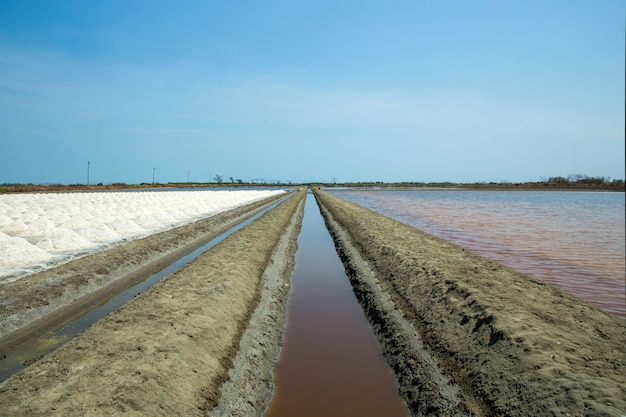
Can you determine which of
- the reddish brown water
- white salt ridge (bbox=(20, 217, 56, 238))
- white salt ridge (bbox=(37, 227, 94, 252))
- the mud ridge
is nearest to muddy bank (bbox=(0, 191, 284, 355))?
white salt ridge (bbox=(37, 227, 94, 252))

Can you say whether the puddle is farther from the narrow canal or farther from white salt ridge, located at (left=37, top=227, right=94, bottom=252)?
white salt ridge, located at (left=37, top=227, right=94, bottom=252)

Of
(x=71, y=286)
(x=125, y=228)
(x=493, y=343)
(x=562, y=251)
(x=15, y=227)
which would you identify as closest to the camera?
(x=493, y=343)

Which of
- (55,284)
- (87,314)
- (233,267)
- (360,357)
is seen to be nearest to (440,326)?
(360,357)

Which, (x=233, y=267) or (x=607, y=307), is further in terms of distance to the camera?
(x=233, y=267)

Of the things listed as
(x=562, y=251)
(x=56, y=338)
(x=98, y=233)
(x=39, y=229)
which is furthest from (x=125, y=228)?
(x=562, y=251)

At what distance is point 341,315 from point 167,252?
9.79m

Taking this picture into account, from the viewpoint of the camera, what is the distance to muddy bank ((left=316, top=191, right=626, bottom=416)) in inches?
189

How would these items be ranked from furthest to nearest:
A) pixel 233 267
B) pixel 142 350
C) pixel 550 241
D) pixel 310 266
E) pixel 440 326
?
pixel 550 241 < pixel 310 266 < pixel 233 267 < pixel 440 326 < pixel 142 350

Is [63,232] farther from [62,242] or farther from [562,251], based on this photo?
[562,251]

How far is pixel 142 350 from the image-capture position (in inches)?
226

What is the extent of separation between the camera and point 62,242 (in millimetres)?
15609

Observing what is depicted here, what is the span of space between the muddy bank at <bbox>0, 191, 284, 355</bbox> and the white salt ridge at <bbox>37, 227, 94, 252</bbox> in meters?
1.98

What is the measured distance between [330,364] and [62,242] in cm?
1373

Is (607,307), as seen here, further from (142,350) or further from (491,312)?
(142,350)
